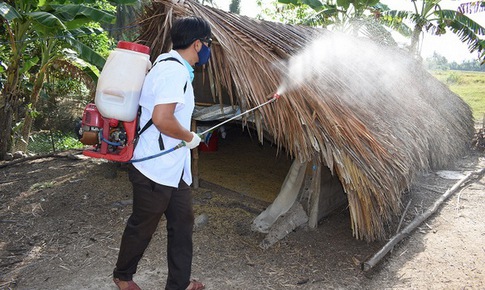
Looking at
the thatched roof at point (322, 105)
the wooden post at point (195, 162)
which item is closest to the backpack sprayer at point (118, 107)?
the thatched roof at point (322, 105)

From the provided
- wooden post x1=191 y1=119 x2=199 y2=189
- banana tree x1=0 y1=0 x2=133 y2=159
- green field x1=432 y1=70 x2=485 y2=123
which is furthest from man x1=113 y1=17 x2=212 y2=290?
green field x1=432 y1=70 x2=485 y2=123

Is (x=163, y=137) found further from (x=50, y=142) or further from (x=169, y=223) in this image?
(x=50, y=142)

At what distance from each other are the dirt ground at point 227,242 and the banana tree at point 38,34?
1637mm

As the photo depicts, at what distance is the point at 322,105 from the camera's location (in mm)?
3863

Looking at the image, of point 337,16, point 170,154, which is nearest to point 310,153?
point 170,154

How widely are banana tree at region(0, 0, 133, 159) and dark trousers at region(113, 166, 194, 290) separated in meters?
3.82

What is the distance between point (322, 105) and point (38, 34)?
558 cm

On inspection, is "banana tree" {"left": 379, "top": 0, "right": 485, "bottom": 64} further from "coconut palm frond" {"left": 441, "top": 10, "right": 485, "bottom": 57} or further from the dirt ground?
the dirt ground

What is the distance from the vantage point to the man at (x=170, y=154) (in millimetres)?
2383

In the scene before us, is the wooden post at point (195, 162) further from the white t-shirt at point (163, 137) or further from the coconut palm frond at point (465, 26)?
the coconut palm frond at point (465, 26)

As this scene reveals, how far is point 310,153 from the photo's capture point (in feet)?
12.8

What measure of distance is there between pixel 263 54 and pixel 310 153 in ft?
3.77

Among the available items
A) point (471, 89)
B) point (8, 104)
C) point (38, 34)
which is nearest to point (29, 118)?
point (8, 104)

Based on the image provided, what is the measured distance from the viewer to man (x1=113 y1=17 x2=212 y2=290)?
2.38 metres
